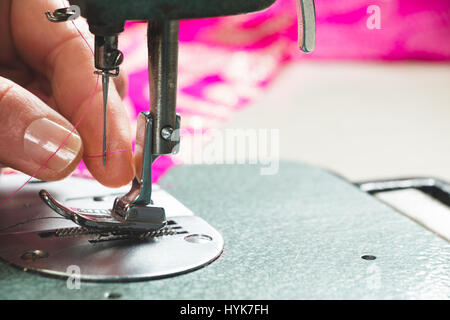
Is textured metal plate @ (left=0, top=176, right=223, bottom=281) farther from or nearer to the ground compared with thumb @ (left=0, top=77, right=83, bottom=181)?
nearer to the ground

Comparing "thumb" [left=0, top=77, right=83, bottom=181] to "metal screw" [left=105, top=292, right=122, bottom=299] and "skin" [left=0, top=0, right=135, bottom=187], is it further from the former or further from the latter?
"metal screw" [left=105, top=292, right=122, bottom=299]

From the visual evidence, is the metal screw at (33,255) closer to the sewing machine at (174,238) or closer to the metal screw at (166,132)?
the sewing machine at (174,238)

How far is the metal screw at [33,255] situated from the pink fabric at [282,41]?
167 centimetres

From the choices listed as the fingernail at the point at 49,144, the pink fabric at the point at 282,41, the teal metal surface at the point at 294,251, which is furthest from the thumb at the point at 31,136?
the pink fabric at the point at 282,41

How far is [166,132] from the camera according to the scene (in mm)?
625

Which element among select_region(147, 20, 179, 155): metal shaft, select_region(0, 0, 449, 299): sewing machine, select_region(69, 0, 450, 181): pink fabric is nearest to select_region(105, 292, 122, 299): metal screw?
select_region(0, 0, 449, 299): sewing machine

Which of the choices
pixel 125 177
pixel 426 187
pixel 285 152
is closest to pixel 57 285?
pixel 125 177

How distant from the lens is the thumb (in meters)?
0.61

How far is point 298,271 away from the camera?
1.95 ft

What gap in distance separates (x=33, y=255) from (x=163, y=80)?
0.70 feet

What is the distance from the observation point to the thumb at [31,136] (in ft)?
2.00

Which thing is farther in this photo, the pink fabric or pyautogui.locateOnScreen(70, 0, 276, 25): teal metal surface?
the pink fabric

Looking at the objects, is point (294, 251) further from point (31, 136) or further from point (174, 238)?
point (31, 136)

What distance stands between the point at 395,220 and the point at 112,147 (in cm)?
36
